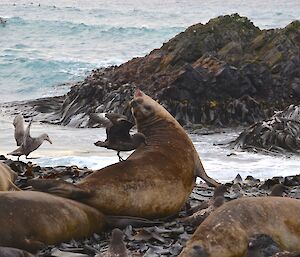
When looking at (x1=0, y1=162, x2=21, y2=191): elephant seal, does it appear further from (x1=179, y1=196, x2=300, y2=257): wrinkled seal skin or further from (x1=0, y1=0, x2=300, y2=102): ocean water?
(x1=0, y1=0, x2=300, y2=102): ocean water

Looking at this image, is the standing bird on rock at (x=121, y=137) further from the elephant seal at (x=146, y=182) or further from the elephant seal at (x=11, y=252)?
the elephant seal at (x=11, y=252)

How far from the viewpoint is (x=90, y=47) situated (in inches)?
1412

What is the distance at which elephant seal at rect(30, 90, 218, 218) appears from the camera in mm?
4844

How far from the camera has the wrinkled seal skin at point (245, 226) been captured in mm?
3914

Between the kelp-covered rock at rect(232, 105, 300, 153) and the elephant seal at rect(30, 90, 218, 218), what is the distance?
21.0 feet

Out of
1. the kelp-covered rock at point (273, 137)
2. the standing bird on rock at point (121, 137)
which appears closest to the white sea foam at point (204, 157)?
the kelp-covered rock at point (273, 137)

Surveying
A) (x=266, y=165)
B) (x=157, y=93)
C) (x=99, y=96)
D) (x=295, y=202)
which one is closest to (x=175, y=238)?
(x=295, y=202)

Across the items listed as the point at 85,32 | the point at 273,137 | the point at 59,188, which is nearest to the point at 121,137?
the point at 59,188

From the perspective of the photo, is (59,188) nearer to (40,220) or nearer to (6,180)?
(40,220)

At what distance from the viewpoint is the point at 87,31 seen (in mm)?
41625

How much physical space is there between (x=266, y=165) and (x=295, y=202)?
6.55 metres

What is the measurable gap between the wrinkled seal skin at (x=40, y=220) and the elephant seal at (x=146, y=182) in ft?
0.53

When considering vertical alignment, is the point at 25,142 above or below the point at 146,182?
below

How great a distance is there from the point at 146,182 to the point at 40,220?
97 centimetres
